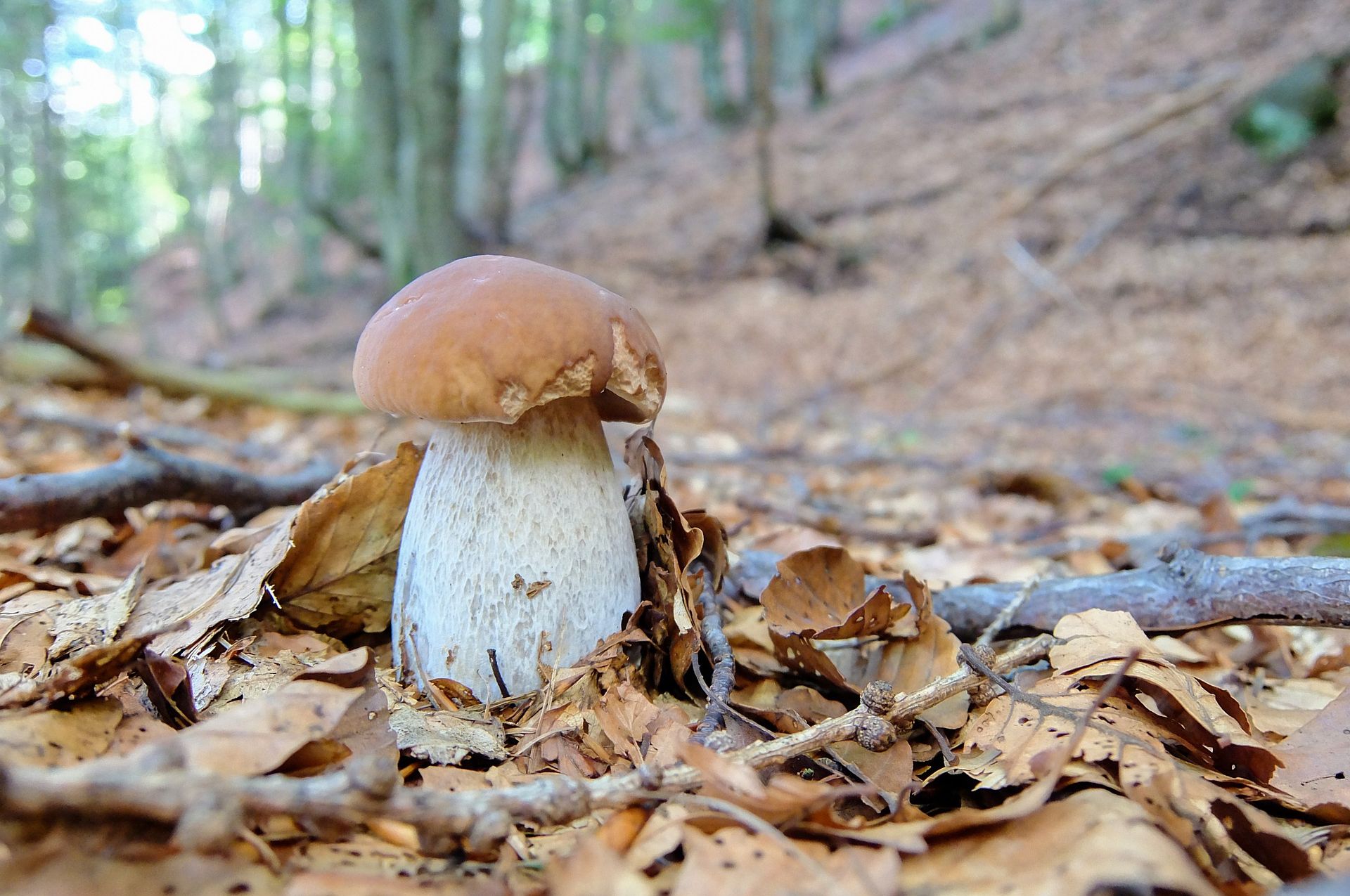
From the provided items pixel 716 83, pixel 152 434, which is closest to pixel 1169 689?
pixel 152 434

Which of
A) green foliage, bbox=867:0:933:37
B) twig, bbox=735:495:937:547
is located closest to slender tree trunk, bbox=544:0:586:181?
green foliage, bbox=867:0:933:37

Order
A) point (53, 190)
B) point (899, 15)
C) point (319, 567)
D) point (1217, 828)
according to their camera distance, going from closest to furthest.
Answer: point (1217, 828) < point (319, 567) < point (53, 190) < point (899, 15)

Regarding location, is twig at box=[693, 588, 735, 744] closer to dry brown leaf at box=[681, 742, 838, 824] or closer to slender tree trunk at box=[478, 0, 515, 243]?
dry brown leaf at box=[681, 742, 838, 824]

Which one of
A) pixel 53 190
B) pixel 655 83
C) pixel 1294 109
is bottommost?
pixel 53 190

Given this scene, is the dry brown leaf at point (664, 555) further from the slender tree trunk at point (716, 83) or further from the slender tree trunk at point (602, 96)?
the slender tree trunk at point (602, 96)

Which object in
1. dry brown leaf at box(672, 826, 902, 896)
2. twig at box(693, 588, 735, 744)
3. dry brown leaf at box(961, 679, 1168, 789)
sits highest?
dry brown leaf at box(672, 826, 902, 896)

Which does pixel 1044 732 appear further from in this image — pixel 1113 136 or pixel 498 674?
pixel 1113 136

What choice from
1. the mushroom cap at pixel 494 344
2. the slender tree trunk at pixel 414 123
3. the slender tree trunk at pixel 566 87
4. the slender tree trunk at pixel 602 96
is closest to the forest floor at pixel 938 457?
the mushroom cap at pixel 494 344
